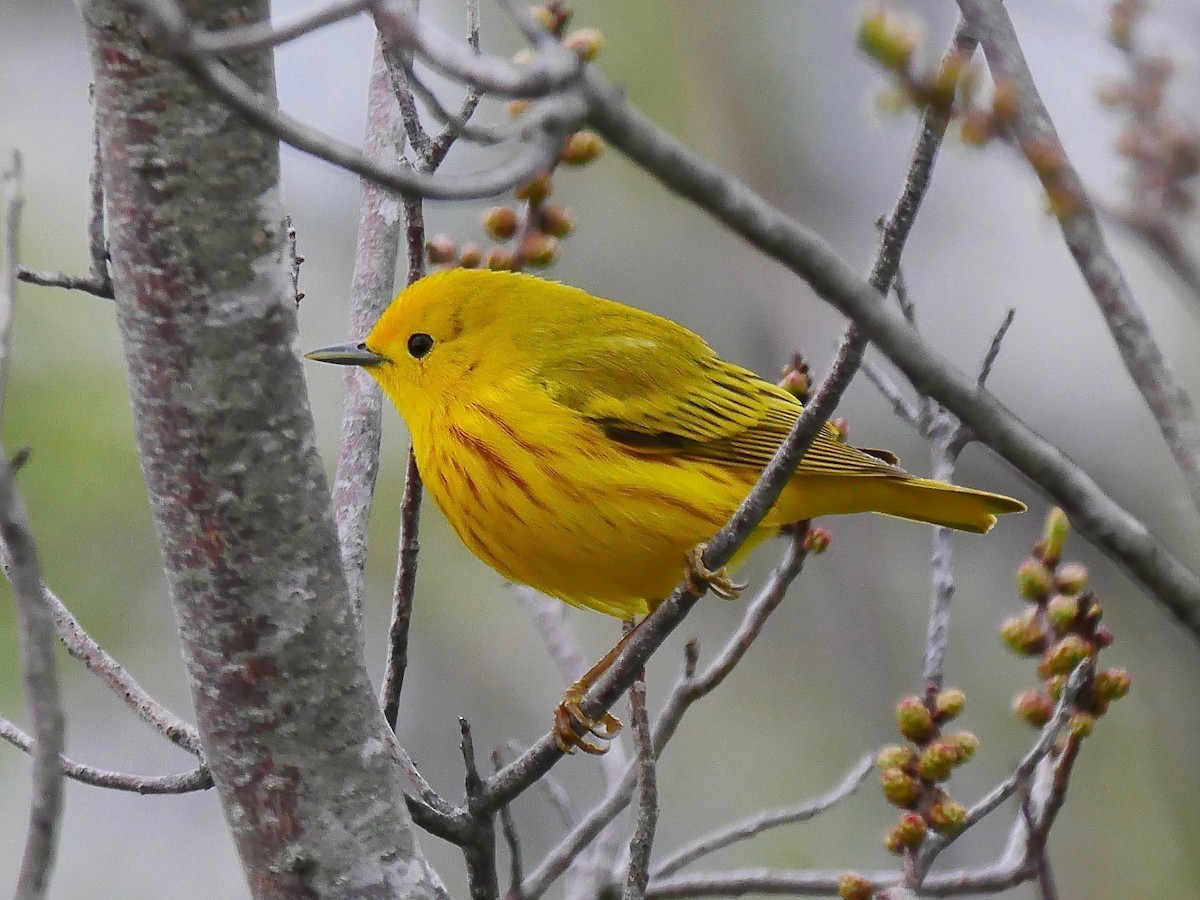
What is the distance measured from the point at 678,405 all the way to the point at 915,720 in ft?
5.25

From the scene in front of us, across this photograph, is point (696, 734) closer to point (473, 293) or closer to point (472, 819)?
point (473, 293)

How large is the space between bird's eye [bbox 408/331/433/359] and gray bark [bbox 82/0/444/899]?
1862 mm

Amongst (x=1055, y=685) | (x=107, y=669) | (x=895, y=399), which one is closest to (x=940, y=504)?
(x=895, y=399)

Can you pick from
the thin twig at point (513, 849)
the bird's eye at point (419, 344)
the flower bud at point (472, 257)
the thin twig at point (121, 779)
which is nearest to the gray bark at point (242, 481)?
the thin twig at point (513, 849)

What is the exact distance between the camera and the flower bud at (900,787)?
2674 mm

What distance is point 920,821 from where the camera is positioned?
2.64m

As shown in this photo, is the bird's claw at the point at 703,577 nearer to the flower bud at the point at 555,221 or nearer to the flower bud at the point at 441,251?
the flower bud at the point at 555,221

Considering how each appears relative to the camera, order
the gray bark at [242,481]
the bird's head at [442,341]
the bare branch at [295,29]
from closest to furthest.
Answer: the bare branch at [295,29] → the gray bark at [242,481] → the bird's head at [442,341]

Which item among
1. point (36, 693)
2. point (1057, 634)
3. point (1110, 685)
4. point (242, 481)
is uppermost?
point (242, 481)

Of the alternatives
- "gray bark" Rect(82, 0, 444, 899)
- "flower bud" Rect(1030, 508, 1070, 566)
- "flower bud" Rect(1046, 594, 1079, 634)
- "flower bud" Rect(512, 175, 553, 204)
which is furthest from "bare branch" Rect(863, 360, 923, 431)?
"gray bark" Rect(82, 0, 444, 899)

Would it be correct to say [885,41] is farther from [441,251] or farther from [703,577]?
[441,251]

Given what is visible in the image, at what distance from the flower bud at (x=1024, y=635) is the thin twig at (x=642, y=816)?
2.39ft

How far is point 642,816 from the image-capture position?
2570mm

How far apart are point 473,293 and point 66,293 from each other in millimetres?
2745
